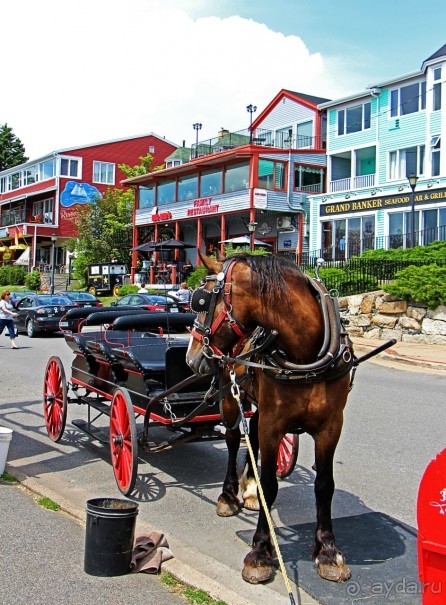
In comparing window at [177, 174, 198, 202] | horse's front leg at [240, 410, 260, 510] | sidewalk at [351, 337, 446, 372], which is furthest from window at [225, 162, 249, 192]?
horse's front leg at [240, 410, 260, 510]

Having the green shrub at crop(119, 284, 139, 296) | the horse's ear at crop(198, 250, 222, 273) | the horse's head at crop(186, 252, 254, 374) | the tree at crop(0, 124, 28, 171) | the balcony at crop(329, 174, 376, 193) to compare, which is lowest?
the green shrub at crop(119, 284, 139, 296)

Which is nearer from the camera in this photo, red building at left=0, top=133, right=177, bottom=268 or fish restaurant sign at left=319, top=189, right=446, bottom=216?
fish restaurant sign at left=319, top=189, right=446, bottom=216

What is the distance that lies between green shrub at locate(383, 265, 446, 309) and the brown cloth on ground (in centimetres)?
1501

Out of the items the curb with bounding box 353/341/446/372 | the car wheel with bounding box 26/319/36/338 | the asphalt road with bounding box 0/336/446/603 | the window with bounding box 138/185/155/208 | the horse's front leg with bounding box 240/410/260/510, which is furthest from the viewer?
the window with bounding box 138/185/155/208

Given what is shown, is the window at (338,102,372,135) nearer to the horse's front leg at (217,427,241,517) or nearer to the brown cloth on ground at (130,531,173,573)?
the horse's front leg at (217,427,241,517)

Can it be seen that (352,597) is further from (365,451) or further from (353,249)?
(353,249)

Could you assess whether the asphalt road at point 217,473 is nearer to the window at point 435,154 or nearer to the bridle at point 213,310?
the bridle at point 213,310

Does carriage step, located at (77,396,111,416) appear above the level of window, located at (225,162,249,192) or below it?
below

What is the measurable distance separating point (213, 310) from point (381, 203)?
28.8 m

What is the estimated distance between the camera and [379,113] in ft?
109

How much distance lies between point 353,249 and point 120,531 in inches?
1181

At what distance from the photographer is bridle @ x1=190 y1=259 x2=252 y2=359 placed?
4.15 meters

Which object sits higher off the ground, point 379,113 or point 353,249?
point 379,113

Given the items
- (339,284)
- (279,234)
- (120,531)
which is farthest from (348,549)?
(279,234)
